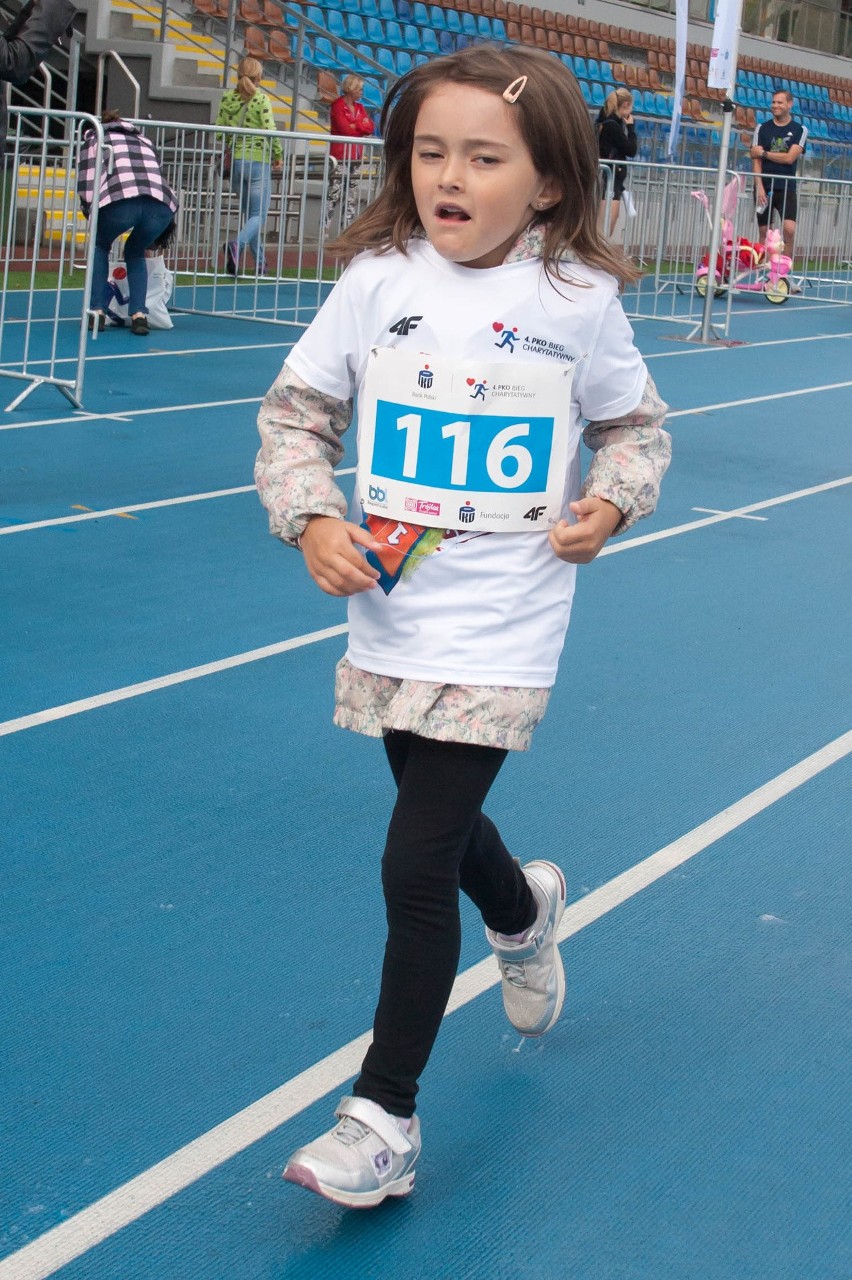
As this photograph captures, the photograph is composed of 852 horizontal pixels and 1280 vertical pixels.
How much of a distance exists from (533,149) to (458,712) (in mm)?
810

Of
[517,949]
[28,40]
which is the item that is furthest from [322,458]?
[28,40]

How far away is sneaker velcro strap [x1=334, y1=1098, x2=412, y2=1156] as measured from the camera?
228cm

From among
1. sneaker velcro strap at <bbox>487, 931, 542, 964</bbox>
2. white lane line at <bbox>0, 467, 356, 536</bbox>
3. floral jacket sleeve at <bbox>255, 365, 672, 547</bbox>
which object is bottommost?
sneaker velcro strap at <bbox>487, 931, 542, 964</bbox>

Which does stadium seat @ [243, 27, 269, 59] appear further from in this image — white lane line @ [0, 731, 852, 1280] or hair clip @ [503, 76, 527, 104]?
hair clip @ [503, 76, 527, 104]

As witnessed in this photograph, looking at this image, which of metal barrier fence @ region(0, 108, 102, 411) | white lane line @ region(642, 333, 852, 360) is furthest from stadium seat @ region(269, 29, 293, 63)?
white lane line @ region(642, 333, 852, 360)

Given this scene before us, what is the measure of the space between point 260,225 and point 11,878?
39.2 ft

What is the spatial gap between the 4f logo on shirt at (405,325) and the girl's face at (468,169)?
0.11 metres

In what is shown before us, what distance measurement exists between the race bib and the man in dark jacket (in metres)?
5.88

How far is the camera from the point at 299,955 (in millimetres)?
3115

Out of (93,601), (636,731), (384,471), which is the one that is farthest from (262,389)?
(384,471)

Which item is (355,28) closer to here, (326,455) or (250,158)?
(250,158)

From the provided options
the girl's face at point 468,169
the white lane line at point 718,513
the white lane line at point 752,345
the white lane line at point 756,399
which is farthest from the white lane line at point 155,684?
the white lane line at point 752,345

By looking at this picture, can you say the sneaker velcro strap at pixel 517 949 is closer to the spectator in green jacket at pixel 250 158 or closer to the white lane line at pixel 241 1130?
the white lane line at pixel 241 1130

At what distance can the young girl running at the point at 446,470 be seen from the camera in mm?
2230
